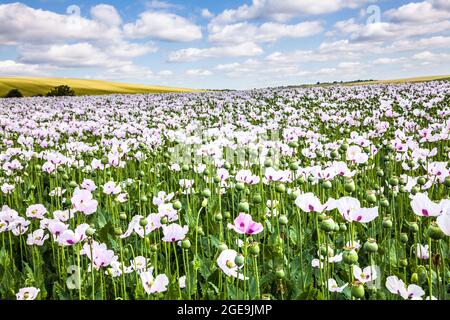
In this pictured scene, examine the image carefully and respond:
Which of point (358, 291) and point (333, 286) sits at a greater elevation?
point (358, 291)

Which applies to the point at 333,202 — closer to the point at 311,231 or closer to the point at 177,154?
the point at 311,231

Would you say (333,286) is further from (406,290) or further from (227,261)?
(227,261)

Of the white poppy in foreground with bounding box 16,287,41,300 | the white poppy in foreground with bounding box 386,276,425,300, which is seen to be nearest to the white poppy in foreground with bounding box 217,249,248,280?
the white poppy in foreground with bounding box 386,276,425,300

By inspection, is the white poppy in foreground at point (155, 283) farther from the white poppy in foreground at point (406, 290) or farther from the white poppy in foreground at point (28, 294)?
the white poppy in foreground at point (406, 290)

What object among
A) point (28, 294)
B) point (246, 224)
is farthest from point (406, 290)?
point (28, 294)

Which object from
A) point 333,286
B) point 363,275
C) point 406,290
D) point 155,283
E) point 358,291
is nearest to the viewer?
point 358,291

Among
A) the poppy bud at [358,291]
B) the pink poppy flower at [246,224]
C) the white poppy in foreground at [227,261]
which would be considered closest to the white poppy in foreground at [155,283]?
the white poppy in foreground at [227,261]


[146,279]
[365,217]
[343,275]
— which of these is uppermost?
[365,217]

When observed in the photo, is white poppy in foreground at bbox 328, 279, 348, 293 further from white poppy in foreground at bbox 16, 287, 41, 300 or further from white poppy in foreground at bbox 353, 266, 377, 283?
white poppy in foreground at bbox 16, 287, 41, 300

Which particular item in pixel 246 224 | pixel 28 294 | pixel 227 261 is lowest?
pixel 28 294

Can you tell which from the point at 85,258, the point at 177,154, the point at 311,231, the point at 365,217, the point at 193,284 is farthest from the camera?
the point at 177,154
